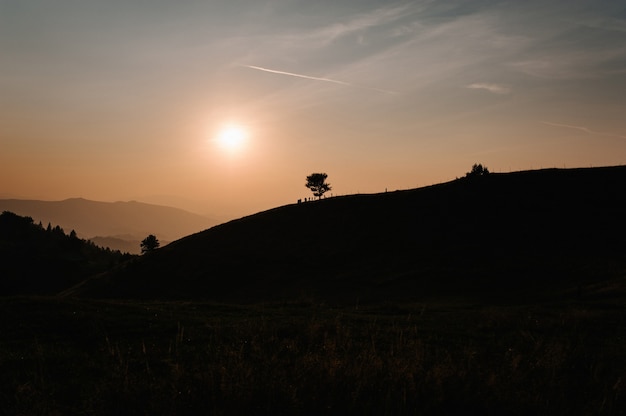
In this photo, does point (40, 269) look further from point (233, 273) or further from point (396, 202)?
point (396, 202)

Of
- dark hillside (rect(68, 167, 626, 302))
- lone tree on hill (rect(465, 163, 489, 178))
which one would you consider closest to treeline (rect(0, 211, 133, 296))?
dark hillside (rect(68, 167, 626, 302))

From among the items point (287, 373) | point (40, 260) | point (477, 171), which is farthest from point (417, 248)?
point (40, 260)

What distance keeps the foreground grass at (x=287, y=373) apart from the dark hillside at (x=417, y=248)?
31059mm

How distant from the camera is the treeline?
106875mm

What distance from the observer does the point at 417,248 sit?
6275cm

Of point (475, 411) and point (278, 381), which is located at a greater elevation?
point (278, 381)

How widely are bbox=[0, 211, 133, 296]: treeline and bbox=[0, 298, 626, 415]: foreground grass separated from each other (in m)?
94.0

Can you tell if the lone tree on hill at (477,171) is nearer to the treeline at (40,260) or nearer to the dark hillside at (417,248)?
the dark hillside at (417,248)

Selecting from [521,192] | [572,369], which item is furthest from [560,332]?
[521,192]

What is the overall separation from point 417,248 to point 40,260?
101 meters

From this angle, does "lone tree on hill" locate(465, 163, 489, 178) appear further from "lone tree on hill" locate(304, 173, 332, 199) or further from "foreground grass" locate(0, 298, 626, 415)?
"foreground grass" locate(0, 298, 626, 415)

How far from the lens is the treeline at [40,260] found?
351 ft

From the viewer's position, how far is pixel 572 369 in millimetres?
10172

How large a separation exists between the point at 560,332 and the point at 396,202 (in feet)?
Answer: 214
